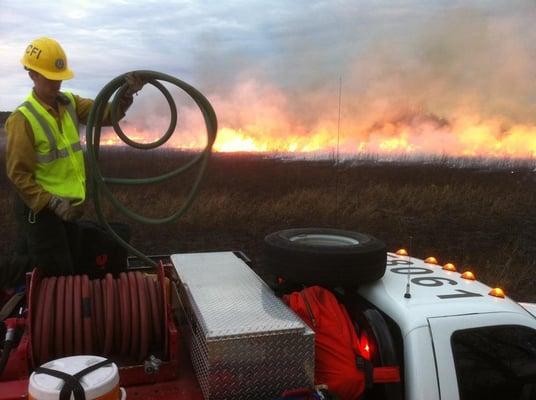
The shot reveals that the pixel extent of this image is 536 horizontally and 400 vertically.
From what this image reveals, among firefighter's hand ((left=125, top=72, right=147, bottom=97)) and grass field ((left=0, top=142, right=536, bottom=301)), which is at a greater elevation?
firefighter's hand ((left=125, top=72, right=147, bottom=97))

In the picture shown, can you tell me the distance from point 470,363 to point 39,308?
94.8 inches

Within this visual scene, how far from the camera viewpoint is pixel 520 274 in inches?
327

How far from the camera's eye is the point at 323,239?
3721 mm

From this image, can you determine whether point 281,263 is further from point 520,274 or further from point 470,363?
point 520,274

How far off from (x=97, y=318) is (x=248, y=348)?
0.82 metres

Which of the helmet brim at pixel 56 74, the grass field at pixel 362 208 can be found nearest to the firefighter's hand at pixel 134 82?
the helmet brim at pixel 56 74

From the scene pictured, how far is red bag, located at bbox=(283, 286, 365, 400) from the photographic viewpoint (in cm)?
274

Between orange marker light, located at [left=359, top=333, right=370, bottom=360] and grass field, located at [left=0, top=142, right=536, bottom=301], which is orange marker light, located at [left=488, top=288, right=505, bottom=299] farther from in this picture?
grass field, located at [left=0, top=142, right=536, bottom=301]

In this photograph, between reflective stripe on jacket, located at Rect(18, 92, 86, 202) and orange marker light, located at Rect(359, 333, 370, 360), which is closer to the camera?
orange marker light, located at Rect(359, 333, 370, 360)

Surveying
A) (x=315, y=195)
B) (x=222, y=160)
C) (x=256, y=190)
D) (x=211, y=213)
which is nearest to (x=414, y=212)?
(x=315, y=195)

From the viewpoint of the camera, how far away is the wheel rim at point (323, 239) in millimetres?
3604

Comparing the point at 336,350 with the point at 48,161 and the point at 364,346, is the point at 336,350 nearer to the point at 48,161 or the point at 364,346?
the point at 364,346

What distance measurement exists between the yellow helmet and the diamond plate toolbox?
6.32 feet

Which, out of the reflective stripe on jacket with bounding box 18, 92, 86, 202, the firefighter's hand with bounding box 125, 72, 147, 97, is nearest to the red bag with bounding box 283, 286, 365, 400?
the firefighter's hand with bounding box 125, 72, 147, 97
